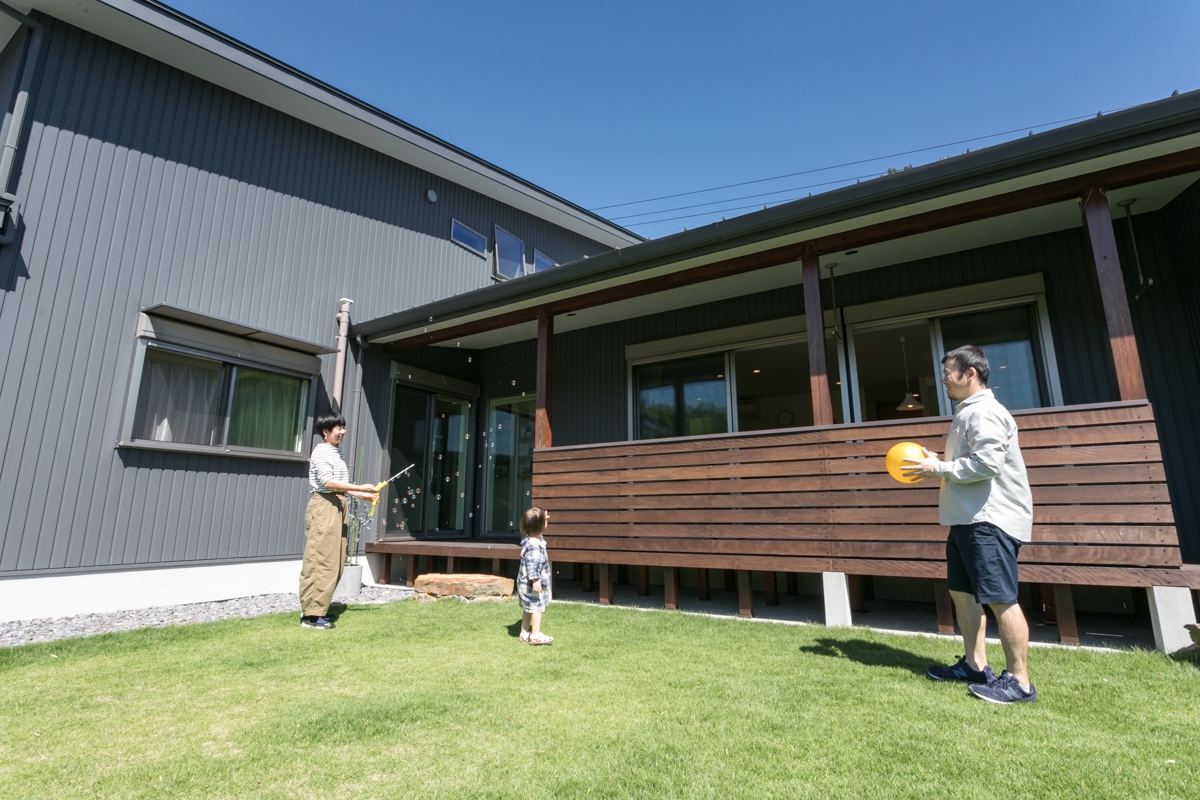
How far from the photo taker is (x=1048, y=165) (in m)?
3.53

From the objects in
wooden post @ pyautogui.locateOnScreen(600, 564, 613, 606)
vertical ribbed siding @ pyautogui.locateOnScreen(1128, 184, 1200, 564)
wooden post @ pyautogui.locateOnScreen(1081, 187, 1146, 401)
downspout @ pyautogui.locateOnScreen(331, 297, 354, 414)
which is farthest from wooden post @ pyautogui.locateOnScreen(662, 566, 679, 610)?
downspout @ pyautogui.locateOnScreen(331, 297, 354, 414)

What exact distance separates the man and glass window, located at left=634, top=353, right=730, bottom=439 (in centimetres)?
351

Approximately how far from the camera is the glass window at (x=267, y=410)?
231 inches

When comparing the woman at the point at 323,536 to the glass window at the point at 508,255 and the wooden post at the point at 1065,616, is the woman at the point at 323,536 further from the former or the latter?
the glass window at the point at 508,255

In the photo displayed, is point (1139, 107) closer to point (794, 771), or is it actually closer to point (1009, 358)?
point (1009, 358)

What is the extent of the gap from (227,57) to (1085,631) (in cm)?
814

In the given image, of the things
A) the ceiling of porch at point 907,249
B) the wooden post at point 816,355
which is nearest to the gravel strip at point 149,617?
the ceiling of porch at point 907,249

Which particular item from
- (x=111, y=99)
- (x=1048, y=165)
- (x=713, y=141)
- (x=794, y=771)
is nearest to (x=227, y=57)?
(x=111, y=99)

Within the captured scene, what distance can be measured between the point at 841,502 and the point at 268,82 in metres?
6.58

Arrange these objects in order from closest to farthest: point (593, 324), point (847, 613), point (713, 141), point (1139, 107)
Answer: point (1139, 107) < point (847, 613) < point (593, 324) < point (713, 141)

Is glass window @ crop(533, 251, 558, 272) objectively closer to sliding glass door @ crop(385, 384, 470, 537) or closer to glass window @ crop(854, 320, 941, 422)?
sliding glass door @ crop(385, 384, 470, 537)

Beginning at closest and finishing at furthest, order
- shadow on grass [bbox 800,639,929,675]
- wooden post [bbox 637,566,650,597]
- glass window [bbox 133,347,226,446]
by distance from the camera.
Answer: shadow on grass [bbox 800,639,929,675]
glass window [bbox 133,347,226,446]
wooden post [bbox 637,566,650,597]

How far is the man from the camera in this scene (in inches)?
92.0

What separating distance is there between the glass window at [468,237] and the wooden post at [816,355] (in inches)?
227
